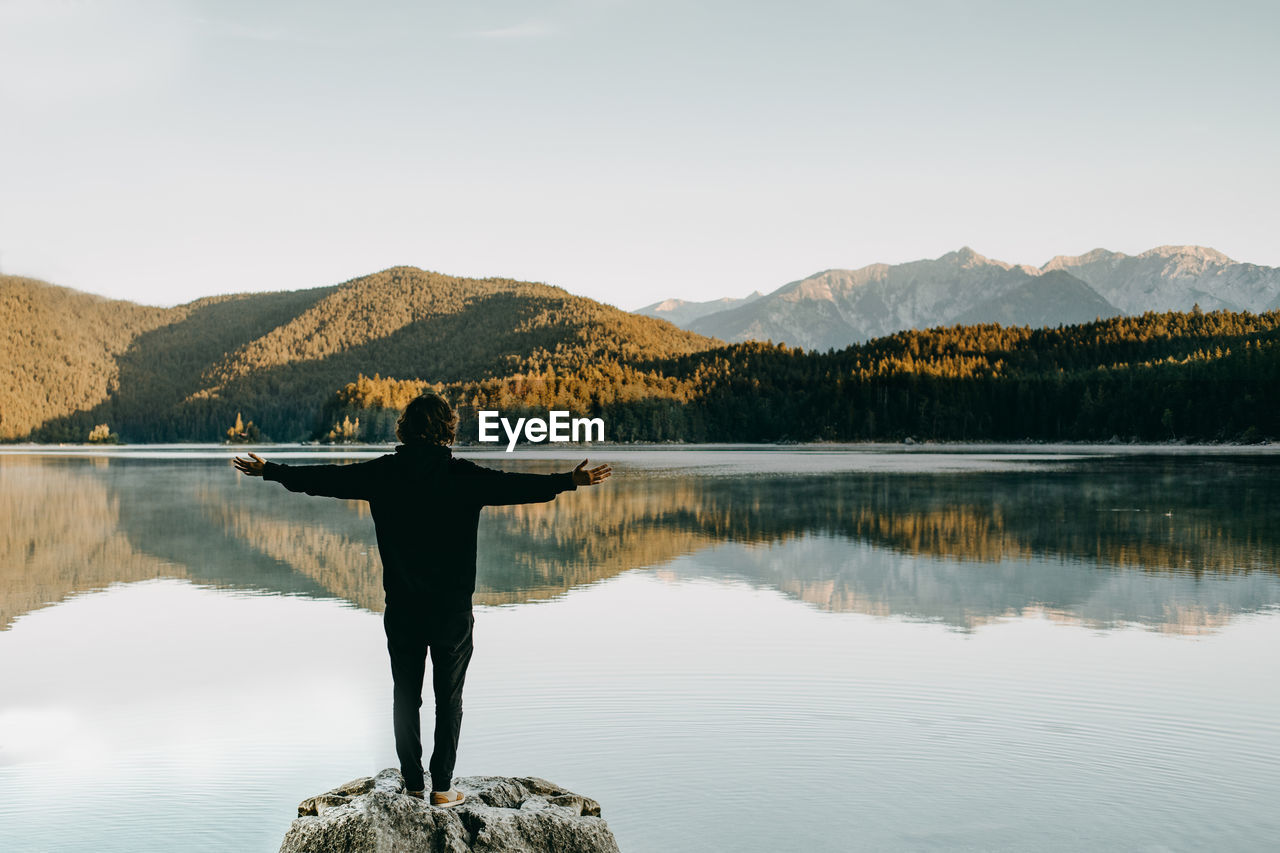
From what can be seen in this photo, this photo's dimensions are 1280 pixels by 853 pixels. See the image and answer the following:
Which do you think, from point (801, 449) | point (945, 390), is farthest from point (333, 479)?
point (945, 390)

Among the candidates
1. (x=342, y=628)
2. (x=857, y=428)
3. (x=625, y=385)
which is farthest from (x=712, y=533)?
(x=625, y=385)

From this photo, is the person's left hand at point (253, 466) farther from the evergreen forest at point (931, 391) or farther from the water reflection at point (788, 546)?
the evergreen forest at point (931, 391)

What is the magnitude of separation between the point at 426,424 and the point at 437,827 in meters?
2.07

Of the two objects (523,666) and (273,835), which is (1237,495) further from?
(273,835)

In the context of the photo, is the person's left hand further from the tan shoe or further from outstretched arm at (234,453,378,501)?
the tan shoe

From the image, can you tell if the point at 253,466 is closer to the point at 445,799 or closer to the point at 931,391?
the point at 445,799

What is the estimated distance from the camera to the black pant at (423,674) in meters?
5.81

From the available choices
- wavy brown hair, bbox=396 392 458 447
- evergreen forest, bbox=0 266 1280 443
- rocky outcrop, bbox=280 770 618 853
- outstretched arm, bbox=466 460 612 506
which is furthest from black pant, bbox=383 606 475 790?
evergreen forest, bbox=0 266 1280 443

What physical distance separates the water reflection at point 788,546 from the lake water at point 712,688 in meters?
0.15

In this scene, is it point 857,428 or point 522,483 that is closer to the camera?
point 522,483

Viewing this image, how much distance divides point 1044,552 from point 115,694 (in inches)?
683

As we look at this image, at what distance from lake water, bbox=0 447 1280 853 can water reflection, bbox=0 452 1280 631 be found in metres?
0.15

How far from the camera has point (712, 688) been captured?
10.9 meters

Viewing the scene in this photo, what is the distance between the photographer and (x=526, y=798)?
615 cm
